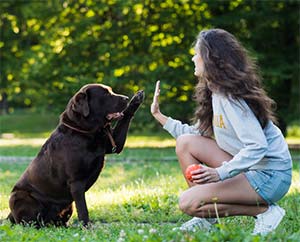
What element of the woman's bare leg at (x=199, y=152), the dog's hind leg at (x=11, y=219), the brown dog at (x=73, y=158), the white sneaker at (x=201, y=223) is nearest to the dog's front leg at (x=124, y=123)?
the brown dog at (x=73, y=158)

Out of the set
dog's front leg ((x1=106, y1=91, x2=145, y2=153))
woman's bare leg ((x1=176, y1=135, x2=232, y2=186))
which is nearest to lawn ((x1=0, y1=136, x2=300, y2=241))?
woman's bare leg ((x1=176, y1=135, x2=232, y2=186))

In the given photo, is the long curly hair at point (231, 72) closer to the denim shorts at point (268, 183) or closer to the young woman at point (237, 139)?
the young woman at point (237, 139)

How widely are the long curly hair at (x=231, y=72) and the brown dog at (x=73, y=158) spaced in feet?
4.46

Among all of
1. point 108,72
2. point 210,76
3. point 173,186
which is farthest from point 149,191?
point 108,72

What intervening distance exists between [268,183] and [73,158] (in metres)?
1.89

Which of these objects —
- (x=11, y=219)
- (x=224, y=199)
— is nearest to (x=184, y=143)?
(x=224, y=199)

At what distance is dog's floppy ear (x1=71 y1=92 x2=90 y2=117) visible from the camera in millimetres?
6033

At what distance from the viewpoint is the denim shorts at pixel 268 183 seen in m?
5.02

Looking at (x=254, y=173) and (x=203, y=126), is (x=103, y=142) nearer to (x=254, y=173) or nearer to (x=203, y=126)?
(x=203, y=126)

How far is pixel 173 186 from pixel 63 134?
8.71ft

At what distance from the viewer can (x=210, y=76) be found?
5.09 metres

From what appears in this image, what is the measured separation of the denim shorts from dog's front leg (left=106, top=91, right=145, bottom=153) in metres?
1.64

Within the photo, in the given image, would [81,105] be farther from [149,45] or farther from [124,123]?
[149,45]

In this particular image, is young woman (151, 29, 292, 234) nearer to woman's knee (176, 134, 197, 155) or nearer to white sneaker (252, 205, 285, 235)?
white sneaker (252, 205, 285, 235)
